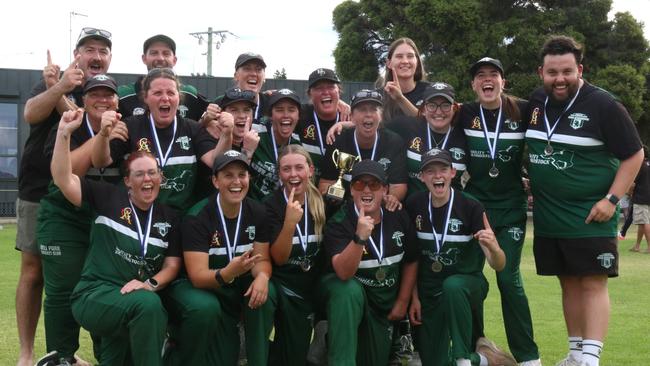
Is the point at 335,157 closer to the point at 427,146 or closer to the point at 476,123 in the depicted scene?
the point at 427,146

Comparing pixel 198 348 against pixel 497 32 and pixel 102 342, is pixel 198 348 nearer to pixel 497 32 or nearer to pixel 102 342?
pixel 102 342

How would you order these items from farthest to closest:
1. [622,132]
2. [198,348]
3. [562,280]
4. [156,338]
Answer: [562,280] → [622,132] → [198,348] → [156,338]

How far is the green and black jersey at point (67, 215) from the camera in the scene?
5.62 meters

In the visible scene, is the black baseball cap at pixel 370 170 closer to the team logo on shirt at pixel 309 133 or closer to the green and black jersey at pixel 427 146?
the green and black jersey at pixel 427 146

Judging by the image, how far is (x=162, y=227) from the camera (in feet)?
17.6

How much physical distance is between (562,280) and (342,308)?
2.03 metres

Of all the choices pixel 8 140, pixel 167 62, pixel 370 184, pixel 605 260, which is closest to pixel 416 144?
pixel 370 184

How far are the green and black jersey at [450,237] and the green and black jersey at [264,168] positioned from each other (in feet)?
4.04

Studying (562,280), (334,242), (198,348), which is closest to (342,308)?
(334,242)

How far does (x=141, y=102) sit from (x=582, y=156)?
365cm

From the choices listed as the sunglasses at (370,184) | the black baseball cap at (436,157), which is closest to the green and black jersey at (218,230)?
the sunglasses at (370,184)

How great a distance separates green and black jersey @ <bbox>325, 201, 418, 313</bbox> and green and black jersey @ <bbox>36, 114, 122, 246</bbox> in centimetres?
185

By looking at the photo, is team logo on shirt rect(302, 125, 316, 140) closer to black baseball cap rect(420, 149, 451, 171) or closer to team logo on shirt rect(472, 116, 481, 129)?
black baseball cap rect(420, 149, 451, 171)

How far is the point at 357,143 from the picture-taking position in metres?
6.17
